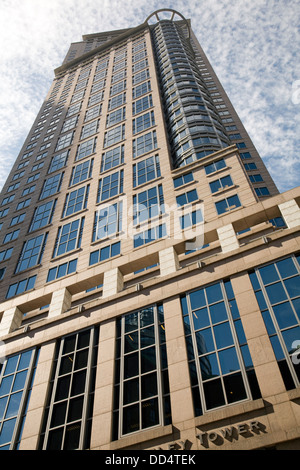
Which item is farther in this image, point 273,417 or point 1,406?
point 1,406

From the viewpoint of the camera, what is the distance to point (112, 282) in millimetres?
26328

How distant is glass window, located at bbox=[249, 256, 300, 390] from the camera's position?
56.2ft

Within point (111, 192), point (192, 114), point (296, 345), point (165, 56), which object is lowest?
point (296, 345)

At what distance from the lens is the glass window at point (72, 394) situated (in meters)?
19.6

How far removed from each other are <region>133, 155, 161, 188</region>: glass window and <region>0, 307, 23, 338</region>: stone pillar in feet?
56.5

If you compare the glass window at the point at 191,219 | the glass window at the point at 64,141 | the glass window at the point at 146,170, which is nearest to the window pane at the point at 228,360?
the glass window at the point at 191,219

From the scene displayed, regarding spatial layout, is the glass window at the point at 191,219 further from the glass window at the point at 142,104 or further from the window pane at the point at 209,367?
the glass window at the point at 142,104

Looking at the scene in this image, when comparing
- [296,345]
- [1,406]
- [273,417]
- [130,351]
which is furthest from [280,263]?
[1,406]

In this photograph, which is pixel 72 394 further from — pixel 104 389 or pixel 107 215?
pixel 107 215

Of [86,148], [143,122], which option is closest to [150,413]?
[143,122]

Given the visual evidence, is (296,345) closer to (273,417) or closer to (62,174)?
(273,417)

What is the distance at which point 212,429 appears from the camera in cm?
1662
